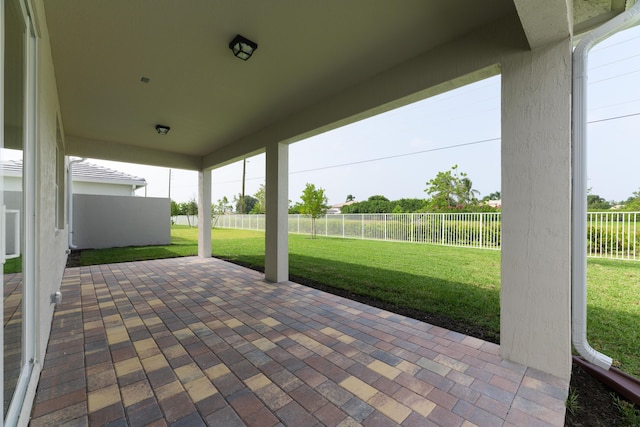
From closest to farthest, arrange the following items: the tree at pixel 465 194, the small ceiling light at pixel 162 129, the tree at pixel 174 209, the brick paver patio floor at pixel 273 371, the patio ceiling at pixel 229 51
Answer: the brick paver patio floor at pixel 273 371
the patio ceiling at pixel 229 51
the small ceiling light at pixel 162 129
the tree at pixel 465 194
the tree at pixel 174 209

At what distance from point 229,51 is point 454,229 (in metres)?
8.65

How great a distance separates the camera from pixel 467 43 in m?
2.26

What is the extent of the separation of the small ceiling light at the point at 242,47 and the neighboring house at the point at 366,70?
7 centimetres

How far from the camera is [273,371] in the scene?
1.94m

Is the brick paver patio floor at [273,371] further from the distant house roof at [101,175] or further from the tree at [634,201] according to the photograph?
the distant house roof at [101,175]

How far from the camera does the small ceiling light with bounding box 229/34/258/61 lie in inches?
91.4

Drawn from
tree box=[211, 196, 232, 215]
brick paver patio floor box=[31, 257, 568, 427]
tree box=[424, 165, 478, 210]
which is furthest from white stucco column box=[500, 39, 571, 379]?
tree box=[211, 196, 232, 215]

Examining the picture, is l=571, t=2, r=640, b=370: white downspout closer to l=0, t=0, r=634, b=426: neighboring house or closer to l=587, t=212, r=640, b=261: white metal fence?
l=0, t=0, r=634, b=426: neighboring house

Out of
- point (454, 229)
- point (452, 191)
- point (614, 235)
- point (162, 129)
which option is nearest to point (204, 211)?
point (162, 129)

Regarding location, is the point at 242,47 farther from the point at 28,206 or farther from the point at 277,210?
the point at 277,210

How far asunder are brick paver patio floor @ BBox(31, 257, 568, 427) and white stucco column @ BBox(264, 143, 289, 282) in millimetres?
1206

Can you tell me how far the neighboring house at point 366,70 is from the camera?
177cm

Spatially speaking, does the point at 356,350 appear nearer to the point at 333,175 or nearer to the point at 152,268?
the point at 152,268

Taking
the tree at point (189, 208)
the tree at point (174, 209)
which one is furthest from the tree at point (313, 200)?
the tree at point (174, 209)
